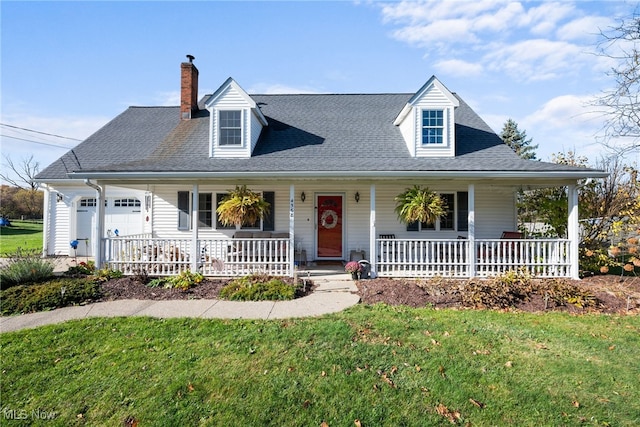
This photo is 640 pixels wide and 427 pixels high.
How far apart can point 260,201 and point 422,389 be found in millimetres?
6379

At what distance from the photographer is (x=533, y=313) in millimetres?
6102

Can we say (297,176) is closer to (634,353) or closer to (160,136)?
(634,353)

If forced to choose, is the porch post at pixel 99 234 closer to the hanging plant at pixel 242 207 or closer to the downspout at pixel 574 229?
the hanging plant at pixel 242 207

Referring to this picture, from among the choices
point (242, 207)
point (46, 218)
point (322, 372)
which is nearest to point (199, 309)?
point (242, 207)

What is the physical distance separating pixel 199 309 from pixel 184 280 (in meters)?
2.00

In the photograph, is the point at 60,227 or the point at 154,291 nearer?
the point at 154,291

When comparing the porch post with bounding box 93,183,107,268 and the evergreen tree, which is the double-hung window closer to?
the porch post with bounding box 93,183,107,268

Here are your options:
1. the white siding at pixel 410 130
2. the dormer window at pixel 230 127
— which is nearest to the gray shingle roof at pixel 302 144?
the white siding at pixel 410 130

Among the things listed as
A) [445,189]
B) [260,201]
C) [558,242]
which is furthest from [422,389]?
[445,189]

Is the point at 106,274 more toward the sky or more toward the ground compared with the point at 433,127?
more toward the ground

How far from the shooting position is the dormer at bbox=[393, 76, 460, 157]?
32.3 ft

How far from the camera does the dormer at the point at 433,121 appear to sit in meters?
9.84

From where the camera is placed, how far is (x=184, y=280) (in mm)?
7879

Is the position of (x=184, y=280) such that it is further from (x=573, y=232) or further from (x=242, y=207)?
(x=573, y=232)
